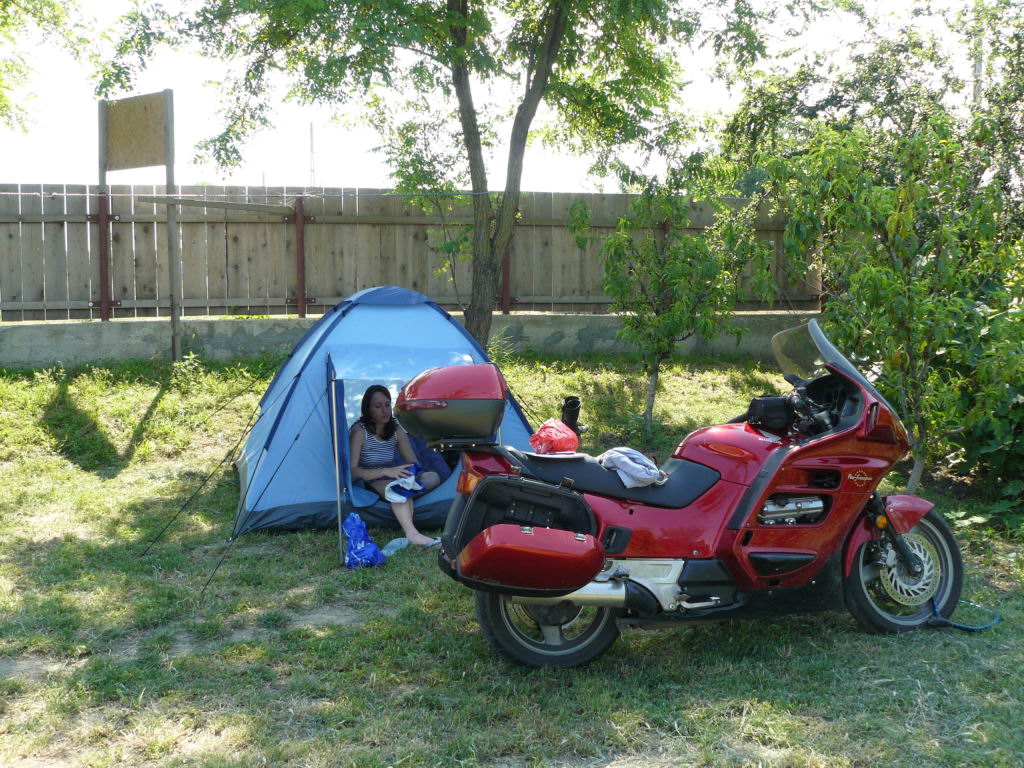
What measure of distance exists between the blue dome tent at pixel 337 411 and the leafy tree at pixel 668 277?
6.82 feet

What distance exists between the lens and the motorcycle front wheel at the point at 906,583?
4309 millimetres

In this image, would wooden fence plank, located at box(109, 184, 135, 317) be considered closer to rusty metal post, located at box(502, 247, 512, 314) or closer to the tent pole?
rusty metal post, located at box(502, 247, 512, 314)

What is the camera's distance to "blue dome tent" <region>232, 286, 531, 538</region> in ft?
20.5

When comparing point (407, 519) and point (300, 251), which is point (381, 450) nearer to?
point (407, 519)

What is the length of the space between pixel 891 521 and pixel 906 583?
0.33 metres

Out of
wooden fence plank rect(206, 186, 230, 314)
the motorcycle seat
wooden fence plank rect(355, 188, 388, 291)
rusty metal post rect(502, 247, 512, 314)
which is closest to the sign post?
wooden fence plank rect(206, 186, 230, 314)

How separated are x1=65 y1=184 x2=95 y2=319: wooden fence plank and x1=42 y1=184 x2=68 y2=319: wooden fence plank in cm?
6

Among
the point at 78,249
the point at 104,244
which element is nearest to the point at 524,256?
the point at 104,244

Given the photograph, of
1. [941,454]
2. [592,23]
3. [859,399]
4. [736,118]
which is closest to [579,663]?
[859,399]

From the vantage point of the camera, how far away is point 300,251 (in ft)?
35.9

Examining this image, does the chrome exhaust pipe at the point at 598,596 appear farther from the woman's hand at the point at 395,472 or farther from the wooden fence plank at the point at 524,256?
the wooden fence plank at the point at 524,256

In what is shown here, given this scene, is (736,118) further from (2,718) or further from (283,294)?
(2,718)

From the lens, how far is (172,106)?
9.36m

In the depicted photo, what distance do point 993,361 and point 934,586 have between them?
5.50ft
